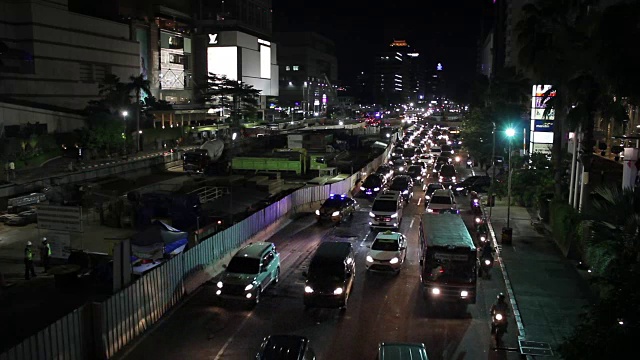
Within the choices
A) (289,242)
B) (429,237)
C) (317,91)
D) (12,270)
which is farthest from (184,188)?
(317,91)

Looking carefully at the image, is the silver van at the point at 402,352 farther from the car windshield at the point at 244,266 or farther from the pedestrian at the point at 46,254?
the pedestrian at the point at 46,254

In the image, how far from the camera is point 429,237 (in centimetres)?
1912

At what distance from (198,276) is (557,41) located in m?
20.5

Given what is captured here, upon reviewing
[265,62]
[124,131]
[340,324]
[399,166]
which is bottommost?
[340,324]

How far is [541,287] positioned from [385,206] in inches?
466

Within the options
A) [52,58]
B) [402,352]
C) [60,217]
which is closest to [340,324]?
[402,352]

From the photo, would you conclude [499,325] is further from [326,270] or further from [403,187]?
[403,187]

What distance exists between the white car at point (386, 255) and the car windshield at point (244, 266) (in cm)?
539

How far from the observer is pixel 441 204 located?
32.9m

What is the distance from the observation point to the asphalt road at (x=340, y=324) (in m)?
14.6

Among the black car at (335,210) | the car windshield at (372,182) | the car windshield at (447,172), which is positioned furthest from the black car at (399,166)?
the black car at (335,210)

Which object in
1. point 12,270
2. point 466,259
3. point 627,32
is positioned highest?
point 627,32

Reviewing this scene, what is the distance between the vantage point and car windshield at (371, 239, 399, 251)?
2247 cm

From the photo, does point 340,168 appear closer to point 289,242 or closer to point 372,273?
point 289,242
